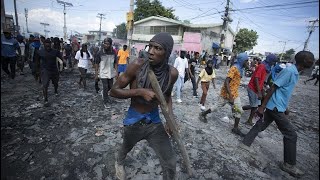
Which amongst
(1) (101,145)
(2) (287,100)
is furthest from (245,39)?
(1) (101,145)

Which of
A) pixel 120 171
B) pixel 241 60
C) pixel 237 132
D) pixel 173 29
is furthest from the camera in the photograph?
pixel 173 29

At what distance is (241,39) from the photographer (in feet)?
152

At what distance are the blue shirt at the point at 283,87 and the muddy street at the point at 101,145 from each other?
1.14 meters

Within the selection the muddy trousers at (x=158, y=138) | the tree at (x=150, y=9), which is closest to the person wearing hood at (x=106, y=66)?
the muddy trousers at (x=158, y=138)

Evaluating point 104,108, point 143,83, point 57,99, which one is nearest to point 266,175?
point 143,83

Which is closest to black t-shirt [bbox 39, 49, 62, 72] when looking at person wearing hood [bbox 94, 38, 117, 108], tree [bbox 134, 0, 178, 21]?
person wearing hood [bbox 94, 38, 117, 108]

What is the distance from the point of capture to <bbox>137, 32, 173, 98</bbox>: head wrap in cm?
213

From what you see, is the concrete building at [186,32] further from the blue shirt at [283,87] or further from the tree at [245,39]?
the blue shirt at [283,87]

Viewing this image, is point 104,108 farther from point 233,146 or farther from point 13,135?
point 233,146

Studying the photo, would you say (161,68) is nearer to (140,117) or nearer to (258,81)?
(140,117)

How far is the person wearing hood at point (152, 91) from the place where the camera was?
2143 mm

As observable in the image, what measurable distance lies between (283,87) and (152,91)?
2.69m

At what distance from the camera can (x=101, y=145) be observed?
12.9 ft

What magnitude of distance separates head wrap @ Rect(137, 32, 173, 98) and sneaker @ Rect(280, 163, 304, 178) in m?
2.87
